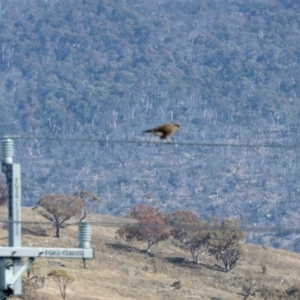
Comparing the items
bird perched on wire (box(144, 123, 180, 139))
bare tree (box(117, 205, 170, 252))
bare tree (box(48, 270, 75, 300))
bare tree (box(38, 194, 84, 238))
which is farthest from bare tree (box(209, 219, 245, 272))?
bird perched on wire (box(144, 123, 180, 139))

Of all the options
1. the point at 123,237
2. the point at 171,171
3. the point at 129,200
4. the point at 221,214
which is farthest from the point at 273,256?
the point at 171,171

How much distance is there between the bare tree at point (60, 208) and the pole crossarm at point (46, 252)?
44701 millimetres

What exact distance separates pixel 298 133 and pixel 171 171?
23009mm

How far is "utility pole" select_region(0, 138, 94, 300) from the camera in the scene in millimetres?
17359

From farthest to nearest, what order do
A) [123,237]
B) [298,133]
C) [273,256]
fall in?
[298,133], [273,256], [123,237]

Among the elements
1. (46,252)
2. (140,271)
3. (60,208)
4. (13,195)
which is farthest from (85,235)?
(60,208)

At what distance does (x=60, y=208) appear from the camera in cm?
6319

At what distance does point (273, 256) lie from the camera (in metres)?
71.6

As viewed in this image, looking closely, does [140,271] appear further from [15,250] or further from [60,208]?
[15,250]

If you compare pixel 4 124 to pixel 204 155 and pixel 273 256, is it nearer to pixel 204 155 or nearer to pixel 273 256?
pixel 204 155

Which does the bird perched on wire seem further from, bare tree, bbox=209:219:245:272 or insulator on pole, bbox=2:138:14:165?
bare tree, bbox=209:219:245:272

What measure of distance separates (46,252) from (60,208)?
150 feet

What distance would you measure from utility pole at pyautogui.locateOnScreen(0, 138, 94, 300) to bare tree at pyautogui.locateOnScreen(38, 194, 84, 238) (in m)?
44.8

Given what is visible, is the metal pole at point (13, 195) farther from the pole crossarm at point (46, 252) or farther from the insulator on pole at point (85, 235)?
the insulator on pole at point (85, 235)
